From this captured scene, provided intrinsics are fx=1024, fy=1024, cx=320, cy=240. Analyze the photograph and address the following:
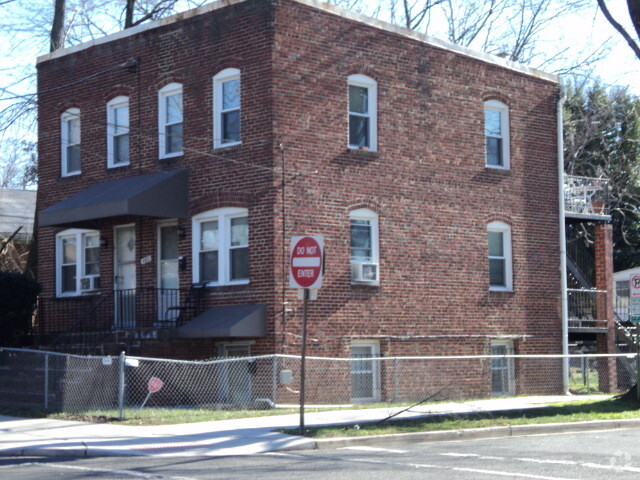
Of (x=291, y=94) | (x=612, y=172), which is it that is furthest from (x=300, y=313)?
(x=612, y=172)

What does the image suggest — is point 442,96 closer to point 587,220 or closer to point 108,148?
point 587,220

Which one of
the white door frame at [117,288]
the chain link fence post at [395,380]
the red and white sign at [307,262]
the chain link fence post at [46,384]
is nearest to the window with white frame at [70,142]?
the white door frame at [117,288]

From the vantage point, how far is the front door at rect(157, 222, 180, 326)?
22.9 m

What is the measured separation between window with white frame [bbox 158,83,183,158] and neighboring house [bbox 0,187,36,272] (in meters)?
12.4

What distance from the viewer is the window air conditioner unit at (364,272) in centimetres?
2200

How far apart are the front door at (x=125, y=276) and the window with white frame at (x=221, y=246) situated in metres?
1.92

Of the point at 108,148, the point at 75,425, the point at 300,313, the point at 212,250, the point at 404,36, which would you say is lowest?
the point at 75,425

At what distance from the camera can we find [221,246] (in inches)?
864

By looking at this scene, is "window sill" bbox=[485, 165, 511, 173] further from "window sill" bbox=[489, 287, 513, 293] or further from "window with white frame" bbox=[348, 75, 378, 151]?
"window with white frame" bbox=[348, 75, 378, 151]

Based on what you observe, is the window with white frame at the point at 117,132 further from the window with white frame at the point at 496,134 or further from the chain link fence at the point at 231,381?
the window with white frame at the point at 496,134

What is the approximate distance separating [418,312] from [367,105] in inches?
190

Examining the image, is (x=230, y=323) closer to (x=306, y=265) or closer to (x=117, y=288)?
(x=117, y=288)

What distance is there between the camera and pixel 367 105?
75.1 feet

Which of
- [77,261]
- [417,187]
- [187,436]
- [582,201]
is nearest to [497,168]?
[417,187]
